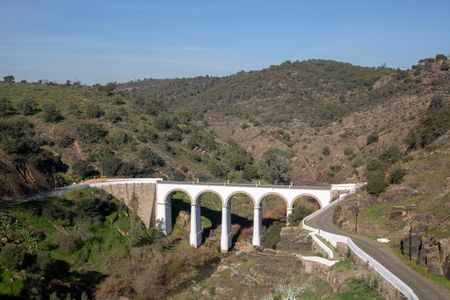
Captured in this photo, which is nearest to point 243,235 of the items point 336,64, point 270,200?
point 270,200

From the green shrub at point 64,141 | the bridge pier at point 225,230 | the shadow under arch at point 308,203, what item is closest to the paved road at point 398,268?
the shadow under arch at point 308,203

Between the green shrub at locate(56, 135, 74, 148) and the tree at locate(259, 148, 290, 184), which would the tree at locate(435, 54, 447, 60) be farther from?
the green shrub at locate(56, 135, 74, 148)

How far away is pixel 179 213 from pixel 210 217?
3.83 m

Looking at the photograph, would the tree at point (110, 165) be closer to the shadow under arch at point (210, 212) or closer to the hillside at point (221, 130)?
the hillside at point (221, 130)

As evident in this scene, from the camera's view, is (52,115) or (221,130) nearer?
(52,115)

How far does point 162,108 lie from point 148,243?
44.3 m

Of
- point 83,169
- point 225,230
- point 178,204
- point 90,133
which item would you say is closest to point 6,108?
point 90,133

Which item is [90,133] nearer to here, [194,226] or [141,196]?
[141,196]

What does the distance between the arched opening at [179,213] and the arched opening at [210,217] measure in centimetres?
167

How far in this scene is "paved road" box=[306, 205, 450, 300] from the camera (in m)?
17.8

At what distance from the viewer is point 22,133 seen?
56.3 meters

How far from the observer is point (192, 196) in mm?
48156

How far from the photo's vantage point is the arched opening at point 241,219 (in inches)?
2045

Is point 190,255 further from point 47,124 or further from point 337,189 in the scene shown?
point 47,124
